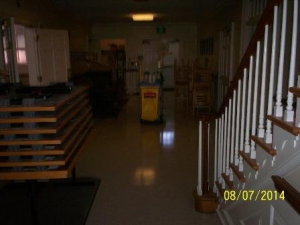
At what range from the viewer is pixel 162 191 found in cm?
339

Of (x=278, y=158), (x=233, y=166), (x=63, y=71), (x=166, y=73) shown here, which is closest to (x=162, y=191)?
(x=233, y=166)

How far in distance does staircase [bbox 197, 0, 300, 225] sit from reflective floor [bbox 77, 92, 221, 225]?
1.82 feet

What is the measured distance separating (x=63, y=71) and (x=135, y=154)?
2716 mm

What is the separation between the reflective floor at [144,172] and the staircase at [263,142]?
556 millimetres

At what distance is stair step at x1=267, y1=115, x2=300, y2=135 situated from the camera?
1.41 m

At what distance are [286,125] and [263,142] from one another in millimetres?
362

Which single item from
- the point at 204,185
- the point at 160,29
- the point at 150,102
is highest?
the point at 160,29

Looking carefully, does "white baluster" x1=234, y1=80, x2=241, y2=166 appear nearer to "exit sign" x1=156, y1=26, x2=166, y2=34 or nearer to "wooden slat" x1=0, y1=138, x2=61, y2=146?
"wooden slat" x1=0, y1=138, x2=61, y2=146

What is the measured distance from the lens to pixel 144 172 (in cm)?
394

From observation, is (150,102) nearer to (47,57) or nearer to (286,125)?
(47,57)

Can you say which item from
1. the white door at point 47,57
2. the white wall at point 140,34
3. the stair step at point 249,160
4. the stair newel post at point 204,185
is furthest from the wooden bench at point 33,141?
the white wall at point 140,34

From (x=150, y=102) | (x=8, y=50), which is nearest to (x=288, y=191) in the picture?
(x=8, y=50)

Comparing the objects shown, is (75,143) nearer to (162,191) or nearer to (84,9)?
(162,191)

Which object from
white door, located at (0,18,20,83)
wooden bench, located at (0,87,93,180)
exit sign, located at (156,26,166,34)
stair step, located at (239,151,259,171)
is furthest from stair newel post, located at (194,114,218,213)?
exit sign, located at (156,26,166,34)
